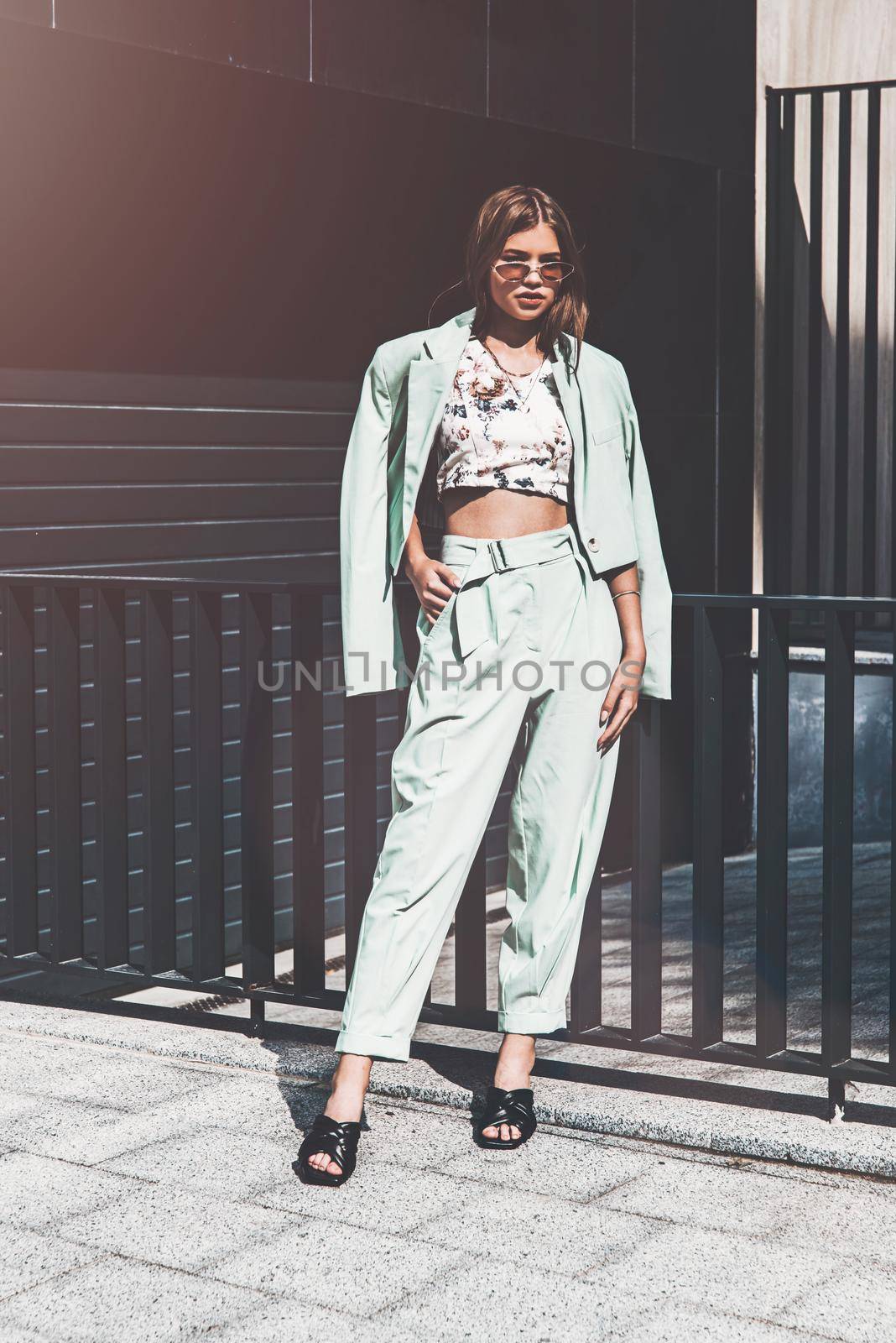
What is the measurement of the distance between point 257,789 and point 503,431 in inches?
52.8

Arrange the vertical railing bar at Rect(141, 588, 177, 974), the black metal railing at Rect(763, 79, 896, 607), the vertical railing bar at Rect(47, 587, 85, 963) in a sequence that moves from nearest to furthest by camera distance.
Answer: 1. the vertical railing bar at Rect(141, 588, 177, 974)
2. the vertical railing bar at Rect(47, 587, 85, 963)
3. the black metal railing at Rect(763, 79, 896, 607)

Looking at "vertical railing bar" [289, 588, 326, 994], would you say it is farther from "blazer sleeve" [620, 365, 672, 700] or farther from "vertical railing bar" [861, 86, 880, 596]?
"vertical railing bar" [861, 86, 880, 596]

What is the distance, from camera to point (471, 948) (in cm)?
425

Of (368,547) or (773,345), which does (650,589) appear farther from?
(773,345)

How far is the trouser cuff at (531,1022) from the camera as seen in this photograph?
379cm

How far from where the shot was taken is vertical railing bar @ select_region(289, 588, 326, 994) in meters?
4.27

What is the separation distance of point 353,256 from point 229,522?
121cm

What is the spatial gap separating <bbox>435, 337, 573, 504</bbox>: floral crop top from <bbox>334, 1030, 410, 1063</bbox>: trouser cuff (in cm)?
121

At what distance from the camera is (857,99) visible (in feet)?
29.1

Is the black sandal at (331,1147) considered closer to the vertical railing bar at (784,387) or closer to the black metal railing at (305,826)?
the black metal railing at (305,826)

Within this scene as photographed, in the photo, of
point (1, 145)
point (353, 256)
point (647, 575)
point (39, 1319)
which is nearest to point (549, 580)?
point (647, 575)

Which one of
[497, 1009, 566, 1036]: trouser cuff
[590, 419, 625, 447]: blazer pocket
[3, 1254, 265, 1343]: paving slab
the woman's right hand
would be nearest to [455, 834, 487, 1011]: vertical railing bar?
[497, 1009, 566, 1036]: trouser cuff

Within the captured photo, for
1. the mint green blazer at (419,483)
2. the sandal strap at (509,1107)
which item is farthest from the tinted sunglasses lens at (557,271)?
the sandal strap at (509,1107)

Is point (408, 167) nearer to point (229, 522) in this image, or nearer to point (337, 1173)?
point (229, 522)
